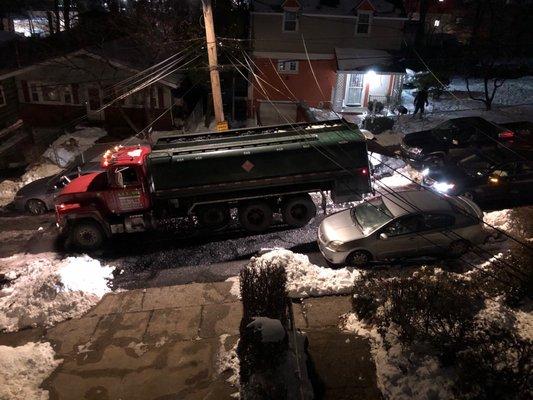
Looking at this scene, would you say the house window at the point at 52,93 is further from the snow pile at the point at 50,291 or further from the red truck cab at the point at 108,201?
the snow pile at the point at 50,291

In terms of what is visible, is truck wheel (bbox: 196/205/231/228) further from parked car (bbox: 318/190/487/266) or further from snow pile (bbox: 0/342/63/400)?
snow pile (bbox: 0/342/63/400)

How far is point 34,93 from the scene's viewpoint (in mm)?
23984

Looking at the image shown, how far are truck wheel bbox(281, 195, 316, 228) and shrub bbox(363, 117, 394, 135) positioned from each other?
354 inches

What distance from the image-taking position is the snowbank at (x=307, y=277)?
10008 mm

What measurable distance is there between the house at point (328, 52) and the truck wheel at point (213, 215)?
11.3 metres

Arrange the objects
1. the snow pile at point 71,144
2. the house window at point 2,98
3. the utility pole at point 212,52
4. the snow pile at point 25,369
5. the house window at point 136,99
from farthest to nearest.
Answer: the house window at point 136,99 → the house window at point 2,98 → the snow pile at point 71,144 → the utility pole at point 212,52 → the snow pile at point 25,369

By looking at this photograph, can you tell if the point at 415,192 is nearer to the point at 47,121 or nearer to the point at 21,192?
the point at 21,192

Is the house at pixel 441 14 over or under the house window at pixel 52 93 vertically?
over

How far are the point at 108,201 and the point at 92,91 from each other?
44.5 ft

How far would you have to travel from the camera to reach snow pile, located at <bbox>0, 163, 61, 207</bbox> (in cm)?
1717

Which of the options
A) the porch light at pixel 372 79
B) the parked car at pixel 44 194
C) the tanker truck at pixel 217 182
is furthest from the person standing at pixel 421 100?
the parked car at pixel 44 194

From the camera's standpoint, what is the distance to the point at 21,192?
50.9 ft

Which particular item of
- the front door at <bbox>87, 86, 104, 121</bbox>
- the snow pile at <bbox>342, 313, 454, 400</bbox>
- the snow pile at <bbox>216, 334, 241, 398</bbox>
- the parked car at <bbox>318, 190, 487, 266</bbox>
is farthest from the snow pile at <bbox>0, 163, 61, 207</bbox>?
the snow pile at <bbox>342, 313, 454, 400</bbox>

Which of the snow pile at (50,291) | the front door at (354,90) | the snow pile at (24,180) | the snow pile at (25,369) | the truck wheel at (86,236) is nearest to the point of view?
the snow pile at (25,369)
